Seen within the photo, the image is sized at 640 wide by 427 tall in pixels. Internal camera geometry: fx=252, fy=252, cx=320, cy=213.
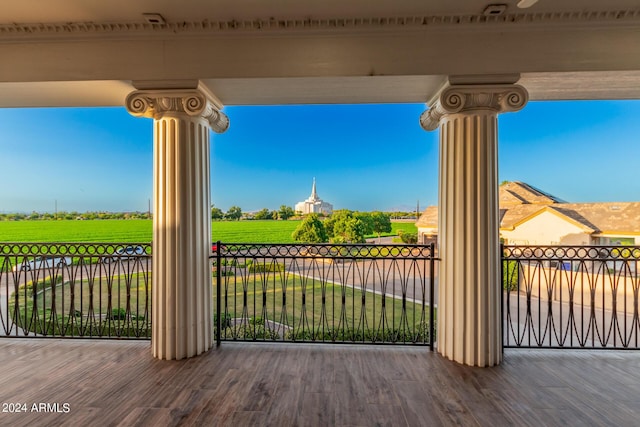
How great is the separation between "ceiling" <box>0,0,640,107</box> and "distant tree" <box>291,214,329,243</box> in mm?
2228

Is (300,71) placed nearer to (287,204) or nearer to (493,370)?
(287,204)

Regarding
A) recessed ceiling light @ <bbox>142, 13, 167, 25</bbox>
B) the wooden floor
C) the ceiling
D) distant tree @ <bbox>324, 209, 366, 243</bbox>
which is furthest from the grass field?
recessed ceiling light @ <bbox>142, 13, 167, 25</bbox>

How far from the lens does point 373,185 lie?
31.9 ft

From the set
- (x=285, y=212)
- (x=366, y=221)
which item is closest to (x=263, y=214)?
(x=285, y=212)

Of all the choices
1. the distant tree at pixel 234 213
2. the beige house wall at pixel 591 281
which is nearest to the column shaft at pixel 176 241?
the distant tree at pixel 234 213

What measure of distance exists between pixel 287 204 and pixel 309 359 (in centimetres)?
250

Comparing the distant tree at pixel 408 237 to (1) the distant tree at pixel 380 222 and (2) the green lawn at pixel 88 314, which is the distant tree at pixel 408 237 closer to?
(1) the distant tree at pixel 380 222

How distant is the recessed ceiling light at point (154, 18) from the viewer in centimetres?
204

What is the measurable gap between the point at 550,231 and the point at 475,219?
742 cm

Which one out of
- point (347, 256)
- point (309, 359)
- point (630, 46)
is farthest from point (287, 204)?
point (630, 46)

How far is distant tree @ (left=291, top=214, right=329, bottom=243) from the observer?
13.3ft

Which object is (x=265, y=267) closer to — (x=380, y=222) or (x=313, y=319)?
(x=313, y=319)

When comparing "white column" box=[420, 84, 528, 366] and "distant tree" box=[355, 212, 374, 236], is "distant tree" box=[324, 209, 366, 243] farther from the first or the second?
"white column" box=[420, 84, 528, 366]

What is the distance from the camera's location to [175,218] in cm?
233
